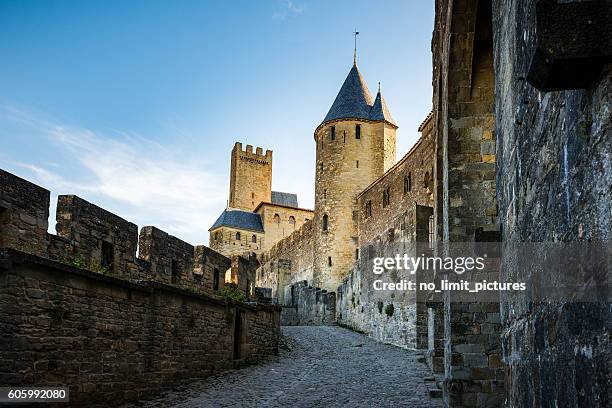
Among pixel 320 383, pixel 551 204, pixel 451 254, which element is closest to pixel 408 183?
pixel 320 383

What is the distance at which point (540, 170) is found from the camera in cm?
271

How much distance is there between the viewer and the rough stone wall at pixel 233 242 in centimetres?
6488

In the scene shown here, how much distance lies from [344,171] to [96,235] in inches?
1242

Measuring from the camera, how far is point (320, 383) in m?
12.4

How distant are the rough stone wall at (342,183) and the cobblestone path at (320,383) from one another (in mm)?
20913

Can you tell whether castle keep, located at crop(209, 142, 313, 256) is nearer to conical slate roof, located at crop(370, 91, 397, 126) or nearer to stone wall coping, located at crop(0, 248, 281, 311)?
conical slate roof, located at crop(370, 91, 397, 126)

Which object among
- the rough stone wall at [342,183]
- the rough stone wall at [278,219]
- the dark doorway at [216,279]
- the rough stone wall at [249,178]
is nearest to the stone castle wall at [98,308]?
the dark doorway at [216,279]

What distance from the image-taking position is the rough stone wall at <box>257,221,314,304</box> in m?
44.8

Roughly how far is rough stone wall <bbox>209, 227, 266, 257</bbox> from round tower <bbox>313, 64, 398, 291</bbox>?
76.8 feet

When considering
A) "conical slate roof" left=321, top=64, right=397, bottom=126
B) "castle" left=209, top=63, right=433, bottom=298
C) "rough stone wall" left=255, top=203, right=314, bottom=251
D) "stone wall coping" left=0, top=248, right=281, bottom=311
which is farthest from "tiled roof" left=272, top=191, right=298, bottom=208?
"stone wall coping" left=0, top=248, right=281, bottom=311

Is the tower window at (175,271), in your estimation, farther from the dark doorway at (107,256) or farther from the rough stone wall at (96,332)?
the dark doorway at (107,256)

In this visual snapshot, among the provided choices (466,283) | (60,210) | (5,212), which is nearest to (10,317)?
(5,212)

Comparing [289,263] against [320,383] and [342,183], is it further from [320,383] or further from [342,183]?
[320,383]

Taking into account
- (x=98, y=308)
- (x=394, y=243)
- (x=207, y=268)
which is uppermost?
(x=394, y=243)
